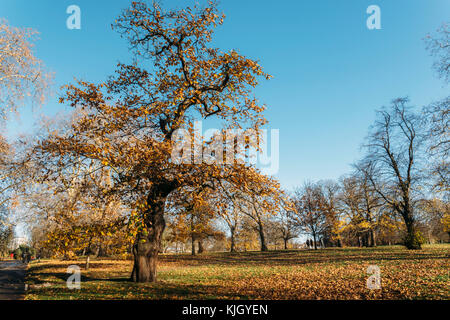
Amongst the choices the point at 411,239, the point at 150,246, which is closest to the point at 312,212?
the point at 411,239

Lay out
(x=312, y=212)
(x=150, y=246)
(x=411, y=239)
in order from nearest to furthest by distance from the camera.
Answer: (x=150, y=246) < (x=411, y=239) < (x=312, y=212)

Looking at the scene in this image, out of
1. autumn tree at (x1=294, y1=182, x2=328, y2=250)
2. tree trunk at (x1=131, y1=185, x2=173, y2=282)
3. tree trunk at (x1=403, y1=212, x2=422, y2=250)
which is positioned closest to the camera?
tree trunk at (x1=131, y1=185, x2=173, y2=282)

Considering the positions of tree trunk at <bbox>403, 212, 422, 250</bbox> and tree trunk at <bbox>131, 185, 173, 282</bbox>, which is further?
tree trunk at <bbox>403, 212, 422, 250</bbox>

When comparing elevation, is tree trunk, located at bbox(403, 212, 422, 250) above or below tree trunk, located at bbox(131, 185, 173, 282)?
below

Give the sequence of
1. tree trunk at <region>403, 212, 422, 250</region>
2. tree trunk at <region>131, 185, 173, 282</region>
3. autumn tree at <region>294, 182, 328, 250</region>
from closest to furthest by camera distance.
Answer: tree trunk at <region>131, 185, 173, 282</region> < tree trunk at <region>403, 212, 422, 250</region> < autumn tree at <region>294, 182, 328, 250</region>

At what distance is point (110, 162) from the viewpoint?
354 inches

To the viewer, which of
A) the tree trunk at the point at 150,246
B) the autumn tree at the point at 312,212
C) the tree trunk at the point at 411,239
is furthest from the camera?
the autumn tree at the point at 312,212

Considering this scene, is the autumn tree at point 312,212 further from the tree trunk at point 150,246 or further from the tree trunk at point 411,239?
the tree trunk at point 150,246

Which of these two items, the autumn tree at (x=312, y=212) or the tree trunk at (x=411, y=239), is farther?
the autumn tree at (x=312, y=212)

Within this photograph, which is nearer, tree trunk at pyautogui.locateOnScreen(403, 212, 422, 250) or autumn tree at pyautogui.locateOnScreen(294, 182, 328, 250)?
tree trunk at pyautogui.locateOnScreen(403, 212, 422, 250)

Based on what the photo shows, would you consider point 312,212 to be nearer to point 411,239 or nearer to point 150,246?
point 411,239

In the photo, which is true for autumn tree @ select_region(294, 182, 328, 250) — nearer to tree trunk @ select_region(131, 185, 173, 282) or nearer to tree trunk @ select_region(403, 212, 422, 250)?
tree trunk @ select_region(403, 212, 422, 250)

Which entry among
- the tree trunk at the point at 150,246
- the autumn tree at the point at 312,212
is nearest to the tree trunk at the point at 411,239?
the autumn tree at the point at 312,212

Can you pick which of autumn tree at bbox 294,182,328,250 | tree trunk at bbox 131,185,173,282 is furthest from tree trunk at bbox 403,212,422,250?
tree trunk at bbox 131,185,173,282
